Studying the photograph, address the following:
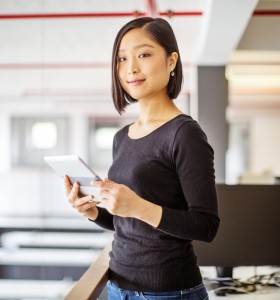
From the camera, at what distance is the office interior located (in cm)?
318

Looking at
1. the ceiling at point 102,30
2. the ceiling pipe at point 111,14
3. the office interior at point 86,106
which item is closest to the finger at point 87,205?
the office interior at point 86,106

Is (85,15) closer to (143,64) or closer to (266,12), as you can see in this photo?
(266,12)

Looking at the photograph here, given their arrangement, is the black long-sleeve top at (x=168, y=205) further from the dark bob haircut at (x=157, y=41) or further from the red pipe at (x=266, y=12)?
the red pipe at (x=266, y=12)

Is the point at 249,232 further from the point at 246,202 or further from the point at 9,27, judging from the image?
the point at 9,27

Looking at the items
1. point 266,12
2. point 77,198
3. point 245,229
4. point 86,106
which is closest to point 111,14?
point 266,12

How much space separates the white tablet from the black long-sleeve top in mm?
90

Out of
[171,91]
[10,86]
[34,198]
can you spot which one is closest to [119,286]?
[171,91]

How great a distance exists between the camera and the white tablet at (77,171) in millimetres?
904

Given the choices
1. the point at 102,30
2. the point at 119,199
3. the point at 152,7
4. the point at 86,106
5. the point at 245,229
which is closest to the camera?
the point at 119,199

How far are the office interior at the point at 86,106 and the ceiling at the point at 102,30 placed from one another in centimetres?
1

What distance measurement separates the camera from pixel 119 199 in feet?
2.79

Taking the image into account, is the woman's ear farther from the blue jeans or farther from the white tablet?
the blue jeans

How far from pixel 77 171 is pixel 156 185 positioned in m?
0.19

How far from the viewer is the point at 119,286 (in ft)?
3.38
